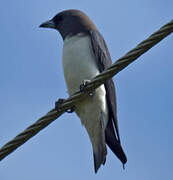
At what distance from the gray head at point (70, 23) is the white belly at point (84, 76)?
42 centimetres

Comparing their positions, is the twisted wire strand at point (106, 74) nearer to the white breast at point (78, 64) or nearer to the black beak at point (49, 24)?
the white breast at point (78, 64)

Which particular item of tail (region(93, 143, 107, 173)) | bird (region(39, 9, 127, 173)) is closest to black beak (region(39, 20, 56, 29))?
bird (region(39, 9, 127, 173))

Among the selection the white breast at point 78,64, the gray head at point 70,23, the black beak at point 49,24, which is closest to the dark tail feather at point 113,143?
the white breast at point 78,64

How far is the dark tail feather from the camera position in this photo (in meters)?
5.44

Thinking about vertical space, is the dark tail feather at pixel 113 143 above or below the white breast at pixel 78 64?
below

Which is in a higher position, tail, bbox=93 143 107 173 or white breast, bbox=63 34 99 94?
white breast, bbox=63 34 99 94

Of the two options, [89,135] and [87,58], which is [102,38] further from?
[89,135]

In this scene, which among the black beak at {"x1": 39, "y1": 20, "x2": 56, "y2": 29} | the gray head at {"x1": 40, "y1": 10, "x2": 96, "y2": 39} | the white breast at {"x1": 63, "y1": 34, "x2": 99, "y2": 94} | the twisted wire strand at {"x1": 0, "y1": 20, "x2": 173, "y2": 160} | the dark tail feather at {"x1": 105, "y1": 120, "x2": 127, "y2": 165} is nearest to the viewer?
the twisted wire strand at {"x1": 0, "y1": 20, "x2": 173, "y2": 160}

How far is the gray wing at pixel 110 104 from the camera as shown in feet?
18.0

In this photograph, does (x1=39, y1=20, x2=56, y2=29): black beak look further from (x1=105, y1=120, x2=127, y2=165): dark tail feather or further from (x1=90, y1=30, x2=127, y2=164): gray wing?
(x1=105, y1=120, x2=127, y2=165): dark tail feather

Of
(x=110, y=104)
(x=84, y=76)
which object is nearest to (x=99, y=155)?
(x=110, y=104)

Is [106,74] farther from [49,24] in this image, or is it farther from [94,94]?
[49,24]

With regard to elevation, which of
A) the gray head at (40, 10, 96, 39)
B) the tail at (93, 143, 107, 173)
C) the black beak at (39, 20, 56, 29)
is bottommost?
the tail at (93, 143, 107, 173)

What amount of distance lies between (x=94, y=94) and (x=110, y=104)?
12.3 inches
